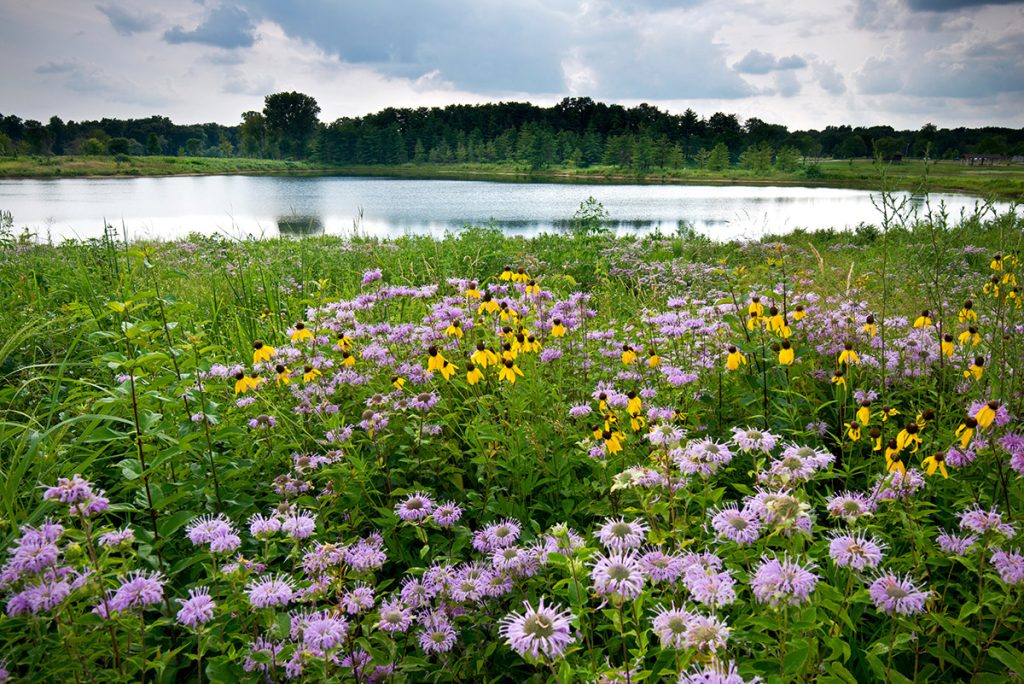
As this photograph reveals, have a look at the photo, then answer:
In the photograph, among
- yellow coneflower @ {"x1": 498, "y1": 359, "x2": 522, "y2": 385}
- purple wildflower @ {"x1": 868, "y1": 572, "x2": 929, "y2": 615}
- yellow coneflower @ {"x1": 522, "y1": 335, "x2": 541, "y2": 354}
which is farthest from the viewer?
yellow coneflower @ {"x1": 522, "y1": 335, "x2": 541, "y2": 354}

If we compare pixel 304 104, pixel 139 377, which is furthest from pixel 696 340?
pixel 304 104

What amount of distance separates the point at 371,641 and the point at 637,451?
52.2 inches

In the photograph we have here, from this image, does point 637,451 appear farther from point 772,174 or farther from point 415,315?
point 772,174

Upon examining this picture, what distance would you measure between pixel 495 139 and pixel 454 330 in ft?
258

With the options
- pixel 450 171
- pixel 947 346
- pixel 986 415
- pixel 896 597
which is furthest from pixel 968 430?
pixel 450 171

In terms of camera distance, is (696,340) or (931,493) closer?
(931,493)

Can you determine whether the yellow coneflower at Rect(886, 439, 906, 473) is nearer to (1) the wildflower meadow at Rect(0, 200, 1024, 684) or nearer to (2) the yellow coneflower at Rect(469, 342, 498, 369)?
(1) the wildflower meadow at Rect(0, 200, 1024, 684)

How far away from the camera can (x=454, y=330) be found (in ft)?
9.34

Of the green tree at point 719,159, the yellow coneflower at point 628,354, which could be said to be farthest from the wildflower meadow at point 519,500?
the green tree at point 719,159

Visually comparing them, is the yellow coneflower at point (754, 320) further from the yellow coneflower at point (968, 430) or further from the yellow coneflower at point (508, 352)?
the yellow coneflower at point (508, 352)

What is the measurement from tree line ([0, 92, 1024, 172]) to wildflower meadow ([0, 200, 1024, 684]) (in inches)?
2297

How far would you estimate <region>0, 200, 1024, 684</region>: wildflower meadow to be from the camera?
129cm

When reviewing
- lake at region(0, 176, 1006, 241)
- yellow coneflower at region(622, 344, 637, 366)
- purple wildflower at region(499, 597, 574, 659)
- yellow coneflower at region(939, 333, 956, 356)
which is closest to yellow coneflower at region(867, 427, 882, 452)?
yellow coneflower at region(939, 333, 956, 356)

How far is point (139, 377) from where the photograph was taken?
8.42 ft
